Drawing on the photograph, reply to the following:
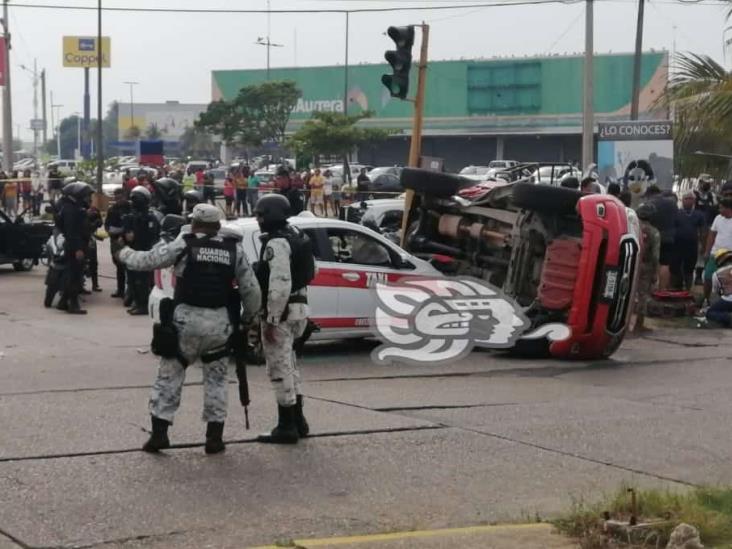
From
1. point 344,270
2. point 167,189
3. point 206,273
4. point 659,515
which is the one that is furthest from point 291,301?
point 167,189

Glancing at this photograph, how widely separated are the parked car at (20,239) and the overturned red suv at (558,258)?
969cm

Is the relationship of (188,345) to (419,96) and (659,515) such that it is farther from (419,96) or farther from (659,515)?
(419,96)

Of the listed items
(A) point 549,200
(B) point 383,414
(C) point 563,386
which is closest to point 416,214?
(A) point 549,200

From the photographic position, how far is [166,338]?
332 inches

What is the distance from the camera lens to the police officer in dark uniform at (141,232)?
57.1 ft

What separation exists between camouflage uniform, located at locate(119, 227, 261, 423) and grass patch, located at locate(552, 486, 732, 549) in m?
2.56

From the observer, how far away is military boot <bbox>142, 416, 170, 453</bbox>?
8534 mm

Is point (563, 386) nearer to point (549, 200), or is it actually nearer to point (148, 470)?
point (549, 200)

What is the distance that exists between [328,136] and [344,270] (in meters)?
42.9

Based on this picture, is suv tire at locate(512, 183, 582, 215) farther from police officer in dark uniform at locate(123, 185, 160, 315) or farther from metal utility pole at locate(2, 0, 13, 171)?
metal utility pole at locate(2, 0, 13, 171)

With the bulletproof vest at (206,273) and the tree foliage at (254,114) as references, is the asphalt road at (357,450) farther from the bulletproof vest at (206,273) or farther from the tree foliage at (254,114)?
the tree foliage at (254,114)

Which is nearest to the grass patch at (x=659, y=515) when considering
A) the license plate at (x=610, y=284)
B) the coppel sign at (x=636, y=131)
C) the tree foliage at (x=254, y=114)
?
the license plate at (x=610, y=284)

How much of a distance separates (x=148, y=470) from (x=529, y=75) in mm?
62995

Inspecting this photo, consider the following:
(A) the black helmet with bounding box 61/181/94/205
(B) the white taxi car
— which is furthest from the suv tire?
(A) the black helmet with bounding box 61/181/94/205
